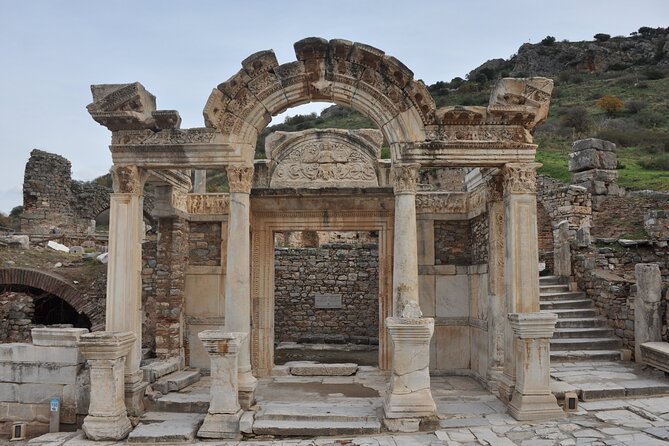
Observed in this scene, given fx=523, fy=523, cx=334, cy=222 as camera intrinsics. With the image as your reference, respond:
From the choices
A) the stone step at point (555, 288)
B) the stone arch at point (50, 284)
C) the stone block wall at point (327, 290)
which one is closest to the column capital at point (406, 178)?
the stone step at point (555, 288)

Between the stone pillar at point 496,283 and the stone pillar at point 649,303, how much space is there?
303cm

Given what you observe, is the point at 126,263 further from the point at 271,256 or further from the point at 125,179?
the point at 271,256

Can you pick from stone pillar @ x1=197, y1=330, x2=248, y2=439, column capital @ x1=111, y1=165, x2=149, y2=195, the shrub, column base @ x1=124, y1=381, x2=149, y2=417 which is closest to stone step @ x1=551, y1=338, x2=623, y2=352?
stone pillar @ x1=197, y1=330, x2=248, y2=439

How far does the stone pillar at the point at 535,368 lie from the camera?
23.3 feet

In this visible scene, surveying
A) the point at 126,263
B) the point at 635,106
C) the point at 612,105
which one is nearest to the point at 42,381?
the point at 126,263

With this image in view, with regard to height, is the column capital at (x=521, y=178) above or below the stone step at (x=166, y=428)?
above

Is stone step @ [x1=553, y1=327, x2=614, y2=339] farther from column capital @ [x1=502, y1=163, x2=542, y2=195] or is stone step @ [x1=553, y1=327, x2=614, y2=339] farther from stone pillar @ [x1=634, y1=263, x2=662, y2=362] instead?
column capital @ [x1=502, y1=163, x2=542, y2=195]

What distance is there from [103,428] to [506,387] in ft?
18.4

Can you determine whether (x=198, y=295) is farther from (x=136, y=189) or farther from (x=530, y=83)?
(x=530, y=83)

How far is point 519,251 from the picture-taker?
7770mm

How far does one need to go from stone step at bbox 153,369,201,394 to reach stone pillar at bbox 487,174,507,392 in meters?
5.01

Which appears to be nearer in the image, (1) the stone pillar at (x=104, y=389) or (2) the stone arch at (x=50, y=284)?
(1) the stone pillar at (x=104, y=389)

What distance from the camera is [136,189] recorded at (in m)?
8.05

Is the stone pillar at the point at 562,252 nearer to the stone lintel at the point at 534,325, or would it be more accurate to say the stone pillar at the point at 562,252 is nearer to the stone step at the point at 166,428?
the stone lintel at the point at 534,325
